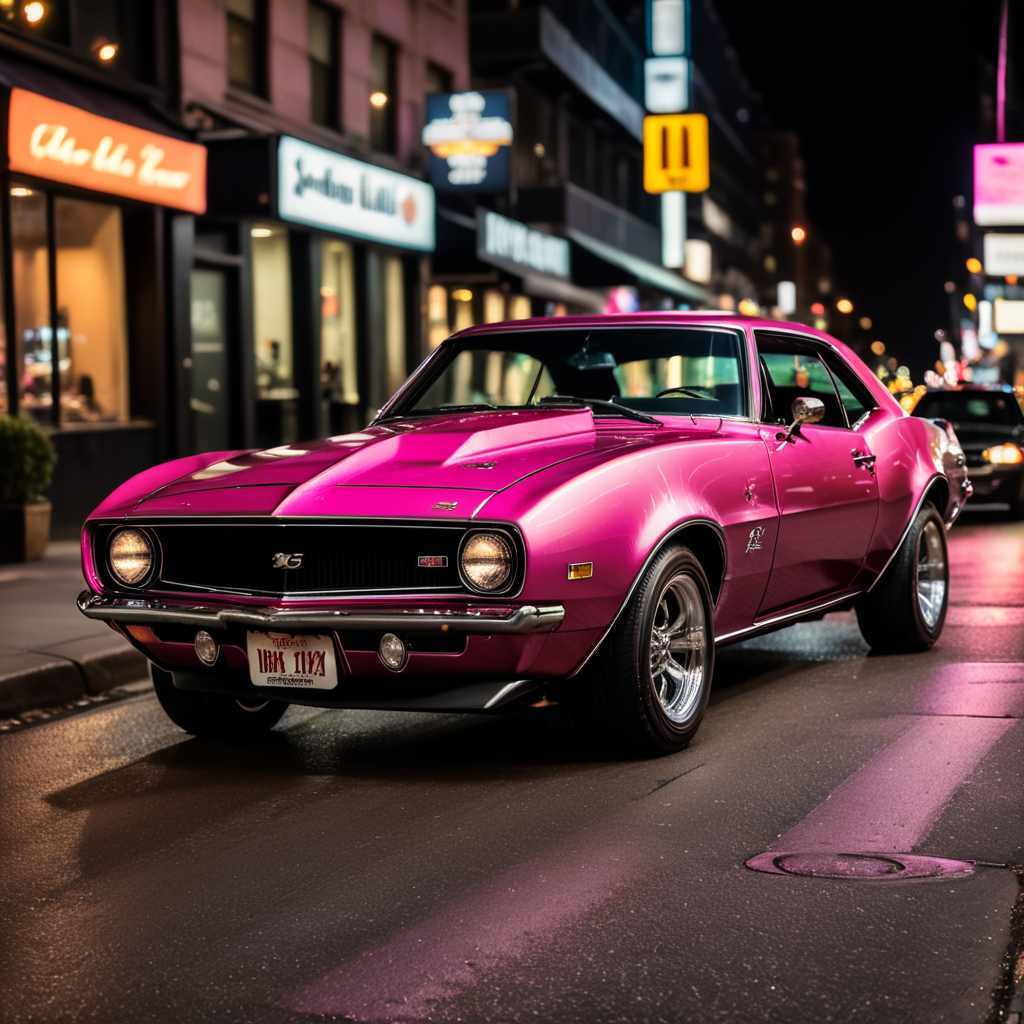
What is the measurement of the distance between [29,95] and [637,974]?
39.7 ft

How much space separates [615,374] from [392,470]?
1.72m

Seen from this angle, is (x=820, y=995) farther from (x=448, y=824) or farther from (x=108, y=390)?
(x=108, y=390)

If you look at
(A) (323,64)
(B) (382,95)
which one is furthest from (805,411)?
(B) (382,95)

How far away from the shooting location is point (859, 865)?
4.56 m

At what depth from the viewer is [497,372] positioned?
24.4ft

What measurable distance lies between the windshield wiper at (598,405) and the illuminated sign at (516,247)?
17.6m

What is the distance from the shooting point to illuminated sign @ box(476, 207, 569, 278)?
80.3ft

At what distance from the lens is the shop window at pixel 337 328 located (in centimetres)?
2236

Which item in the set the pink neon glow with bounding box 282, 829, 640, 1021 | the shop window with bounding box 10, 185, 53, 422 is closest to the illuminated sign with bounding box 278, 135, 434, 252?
the shop window with bounding box 10, 185, 53, 422

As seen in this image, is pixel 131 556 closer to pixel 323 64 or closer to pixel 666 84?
pixel 323 64

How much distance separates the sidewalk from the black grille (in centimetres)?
215

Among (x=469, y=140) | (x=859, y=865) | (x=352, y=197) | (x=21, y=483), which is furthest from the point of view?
(x=469, y=140)

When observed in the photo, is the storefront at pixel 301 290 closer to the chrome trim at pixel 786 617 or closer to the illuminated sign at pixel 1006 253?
the chrome trim at pixel 786 617

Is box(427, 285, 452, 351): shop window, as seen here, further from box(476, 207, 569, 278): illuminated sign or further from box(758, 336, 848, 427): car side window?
box(758, 336, 848, 427): car side window
